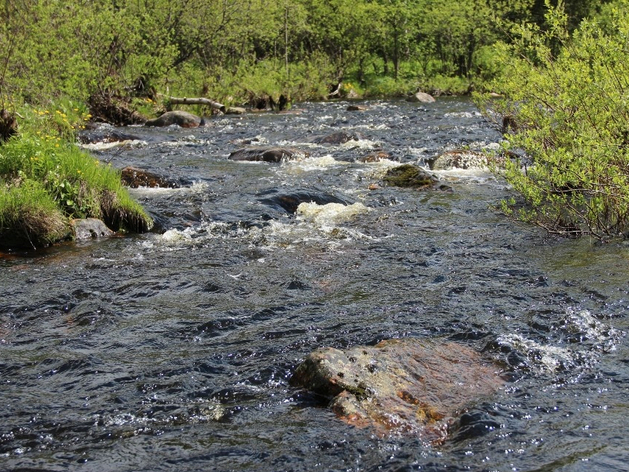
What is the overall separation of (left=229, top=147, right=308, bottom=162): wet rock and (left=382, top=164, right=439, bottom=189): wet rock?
3650mm

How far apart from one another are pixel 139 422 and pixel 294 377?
1.29 m

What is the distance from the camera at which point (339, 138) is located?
2094 cm

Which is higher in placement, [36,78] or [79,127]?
[36,78]

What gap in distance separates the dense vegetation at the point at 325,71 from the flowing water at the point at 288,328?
41.1 inches

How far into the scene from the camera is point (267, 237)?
35.1ft

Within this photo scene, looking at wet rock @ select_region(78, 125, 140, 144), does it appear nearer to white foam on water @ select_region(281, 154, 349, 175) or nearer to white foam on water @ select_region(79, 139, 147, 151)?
white foam on water @ select_region(79, 139, 147, 151)

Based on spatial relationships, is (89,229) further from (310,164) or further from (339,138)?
(339,138)

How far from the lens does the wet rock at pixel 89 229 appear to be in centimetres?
1057

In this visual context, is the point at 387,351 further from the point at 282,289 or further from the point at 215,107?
the point at 215,107

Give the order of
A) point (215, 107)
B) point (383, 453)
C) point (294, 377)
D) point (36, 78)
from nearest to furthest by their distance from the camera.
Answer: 1. point (383, 453)
2. point (294, 377)
3. point (36, 78)
4. point (215, 107)

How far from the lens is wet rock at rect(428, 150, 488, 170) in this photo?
1667 centimetres

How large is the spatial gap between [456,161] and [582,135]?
29.7 feet

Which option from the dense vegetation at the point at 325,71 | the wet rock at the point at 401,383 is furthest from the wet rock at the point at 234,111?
the wet rock at the point at 401,383

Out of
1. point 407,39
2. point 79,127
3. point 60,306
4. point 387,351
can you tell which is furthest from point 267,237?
point 407,39
